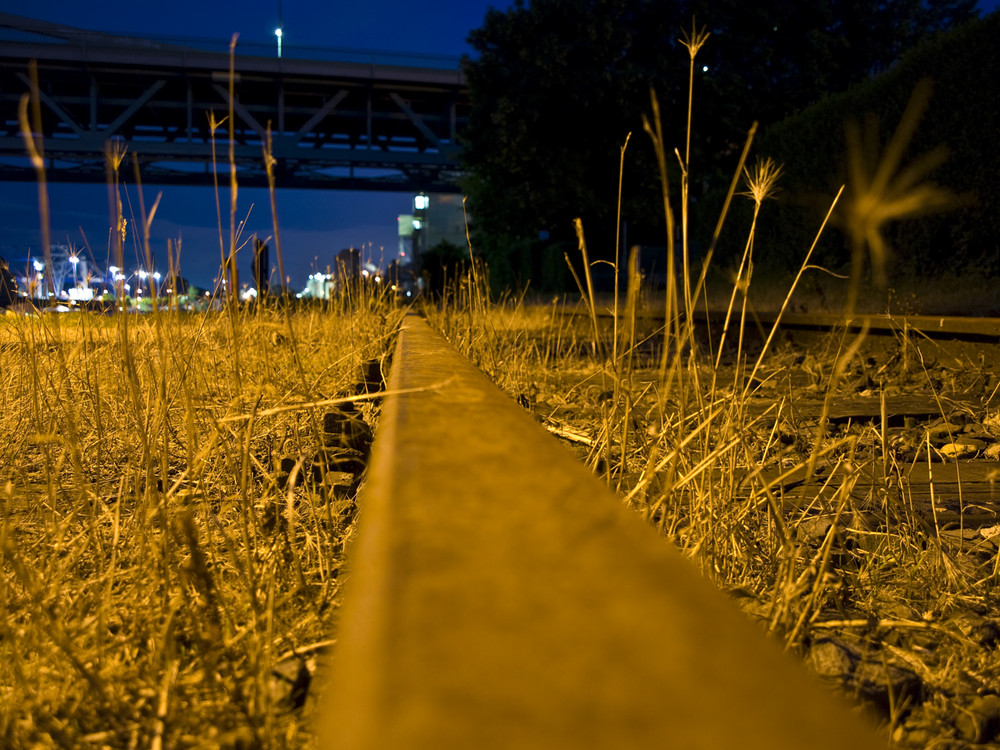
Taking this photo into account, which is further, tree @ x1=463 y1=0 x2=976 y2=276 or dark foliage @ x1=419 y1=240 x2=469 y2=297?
dark foliage @ x1=419 y1=240 x2=469 y2=297

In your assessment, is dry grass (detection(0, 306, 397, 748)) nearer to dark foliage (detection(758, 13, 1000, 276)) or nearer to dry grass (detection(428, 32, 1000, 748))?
dry grass (detection(428, 32, 1000, 748))

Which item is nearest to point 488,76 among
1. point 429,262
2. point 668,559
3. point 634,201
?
point 634,201

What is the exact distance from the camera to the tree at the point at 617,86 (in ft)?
54.5

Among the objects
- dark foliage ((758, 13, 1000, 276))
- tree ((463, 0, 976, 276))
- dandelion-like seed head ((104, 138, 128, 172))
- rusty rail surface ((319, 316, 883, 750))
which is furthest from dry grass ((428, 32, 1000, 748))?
tree ((463, 0, 976, 276))

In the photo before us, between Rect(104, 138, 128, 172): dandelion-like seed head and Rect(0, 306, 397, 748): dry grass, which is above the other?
Rect(104, 138, 128, 172): dandelion-like seed head

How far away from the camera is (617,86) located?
16234 millimetres

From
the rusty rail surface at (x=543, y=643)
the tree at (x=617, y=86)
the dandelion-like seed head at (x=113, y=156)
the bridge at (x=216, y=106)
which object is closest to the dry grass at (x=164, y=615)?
the rusty rail surface at (x=543, y=643)

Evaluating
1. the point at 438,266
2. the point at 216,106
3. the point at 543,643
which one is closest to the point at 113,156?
the point at 543,643

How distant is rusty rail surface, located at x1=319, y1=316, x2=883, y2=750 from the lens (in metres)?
0.32

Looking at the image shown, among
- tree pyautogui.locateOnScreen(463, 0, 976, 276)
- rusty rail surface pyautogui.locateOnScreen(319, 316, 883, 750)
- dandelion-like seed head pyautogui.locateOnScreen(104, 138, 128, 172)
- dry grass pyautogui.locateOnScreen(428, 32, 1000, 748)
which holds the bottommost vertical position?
dry grass pyautogui.locateOnScreen(428, 32, 1000, 748)

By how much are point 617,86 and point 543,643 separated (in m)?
17.6

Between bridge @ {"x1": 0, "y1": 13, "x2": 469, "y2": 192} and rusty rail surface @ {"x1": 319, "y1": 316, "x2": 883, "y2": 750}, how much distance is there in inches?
1215

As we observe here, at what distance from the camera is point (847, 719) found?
0.33 m

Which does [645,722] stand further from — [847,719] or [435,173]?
[435,173]
